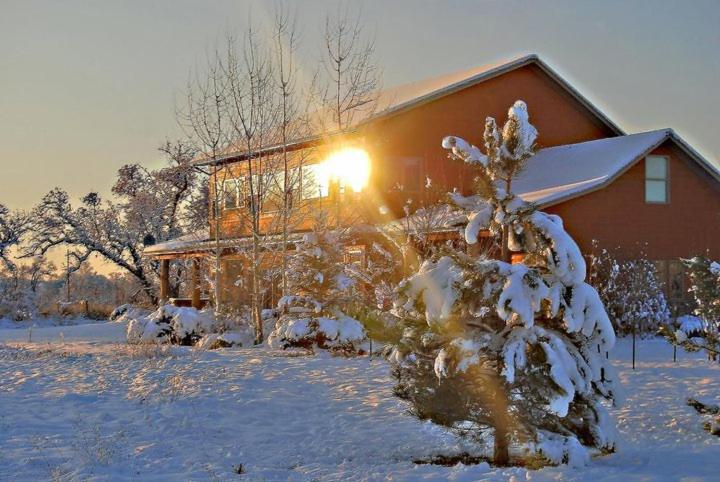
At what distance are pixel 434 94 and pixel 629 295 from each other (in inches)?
346

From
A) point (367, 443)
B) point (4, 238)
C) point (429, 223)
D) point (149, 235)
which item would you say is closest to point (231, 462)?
point (367, 443)

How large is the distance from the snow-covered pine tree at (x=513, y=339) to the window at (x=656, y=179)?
1469 cm

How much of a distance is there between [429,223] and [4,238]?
1276 inches

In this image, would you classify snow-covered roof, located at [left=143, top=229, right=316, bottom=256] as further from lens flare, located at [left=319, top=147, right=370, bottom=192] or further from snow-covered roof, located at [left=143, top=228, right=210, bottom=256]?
lens flare, located at [left=319, top=147, right=370, bottom=192]

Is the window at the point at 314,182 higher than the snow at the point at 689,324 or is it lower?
higher

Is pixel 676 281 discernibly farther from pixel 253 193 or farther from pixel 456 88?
pixel 253 193

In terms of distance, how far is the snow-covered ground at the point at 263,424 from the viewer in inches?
300

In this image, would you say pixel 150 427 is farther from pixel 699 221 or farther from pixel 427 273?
pixel 699 221

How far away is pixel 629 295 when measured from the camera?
1936 centimetres

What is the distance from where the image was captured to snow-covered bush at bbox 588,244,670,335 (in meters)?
19.4

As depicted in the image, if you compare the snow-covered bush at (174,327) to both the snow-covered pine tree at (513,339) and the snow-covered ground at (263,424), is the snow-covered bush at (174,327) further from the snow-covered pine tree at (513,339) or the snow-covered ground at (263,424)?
the snow-covered pine tree at (513,339)

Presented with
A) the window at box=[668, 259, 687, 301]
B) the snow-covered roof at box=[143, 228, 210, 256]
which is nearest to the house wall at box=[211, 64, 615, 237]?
the snow-covered roof at box=[143, 228, 210, 256]

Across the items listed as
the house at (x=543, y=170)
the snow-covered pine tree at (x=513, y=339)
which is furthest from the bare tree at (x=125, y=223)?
the snow-covered pine tree at (x=513, y=339)

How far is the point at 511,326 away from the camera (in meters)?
7.73
